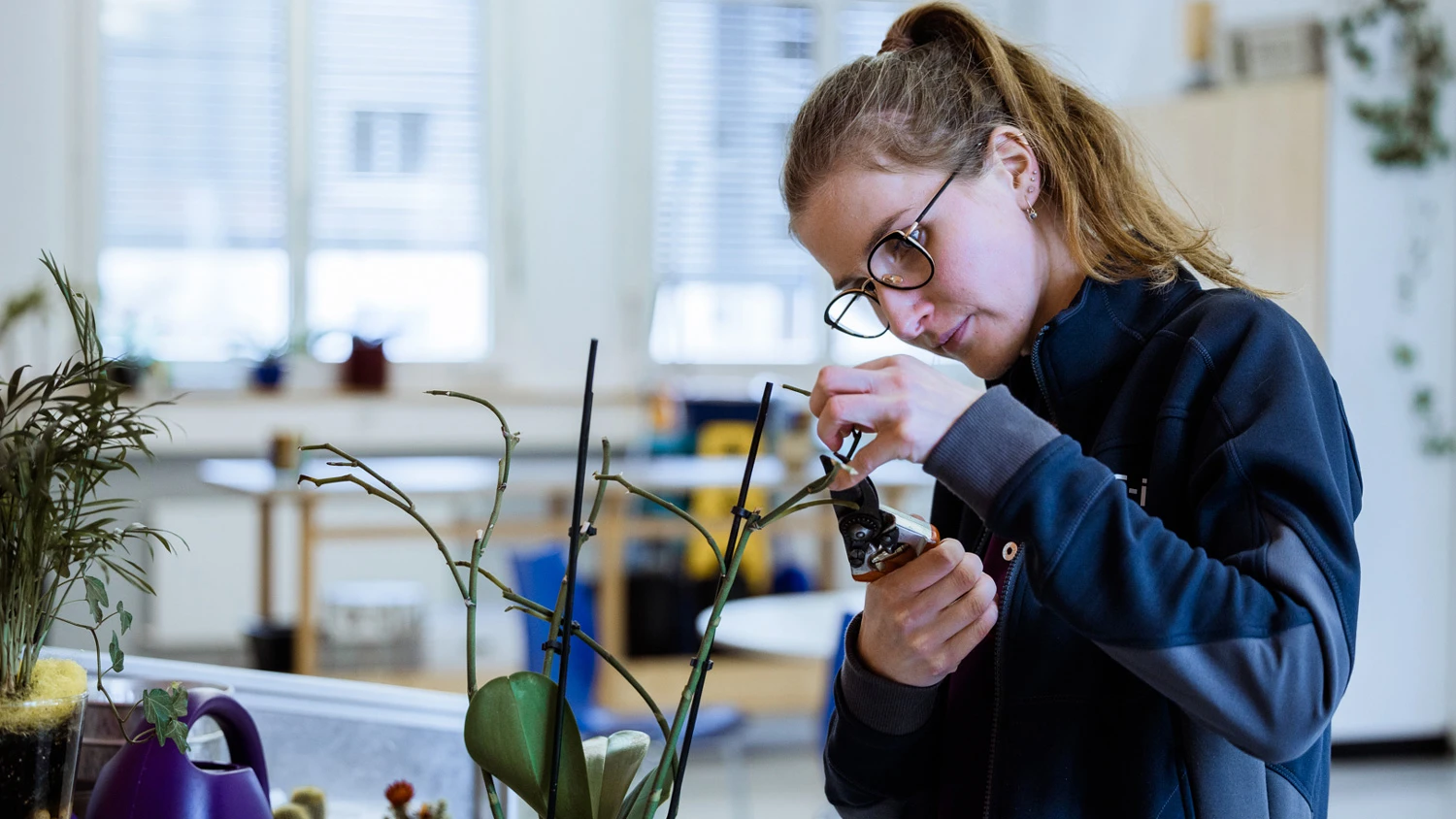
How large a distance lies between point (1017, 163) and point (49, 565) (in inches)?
27.6

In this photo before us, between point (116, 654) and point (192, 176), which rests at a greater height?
point (192, 176)

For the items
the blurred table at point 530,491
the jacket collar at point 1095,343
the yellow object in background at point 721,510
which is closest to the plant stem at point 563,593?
the jacket collar at point 1095,343

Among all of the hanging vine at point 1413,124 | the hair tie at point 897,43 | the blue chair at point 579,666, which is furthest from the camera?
the hanging vine at point 1413,124

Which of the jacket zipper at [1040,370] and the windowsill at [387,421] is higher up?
the jacket zipper at [1040,370]

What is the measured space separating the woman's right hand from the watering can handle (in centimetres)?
42

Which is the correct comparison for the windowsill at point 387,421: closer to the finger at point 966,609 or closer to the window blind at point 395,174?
the window blind at point 395,174

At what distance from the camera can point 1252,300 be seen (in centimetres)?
90

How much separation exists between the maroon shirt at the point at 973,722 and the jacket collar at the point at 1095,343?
0.11m

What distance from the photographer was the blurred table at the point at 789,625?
9.00 feet

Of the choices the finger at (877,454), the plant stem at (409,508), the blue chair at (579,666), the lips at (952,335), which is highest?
the lips at (952,335)

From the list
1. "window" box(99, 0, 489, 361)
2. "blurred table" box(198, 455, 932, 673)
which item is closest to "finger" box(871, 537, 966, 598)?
"blurred table" box(198, 455, 932, 673)

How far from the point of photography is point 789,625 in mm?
2965

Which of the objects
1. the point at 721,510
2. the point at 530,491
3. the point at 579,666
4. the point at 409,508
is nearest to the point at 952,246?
the point at 409,508

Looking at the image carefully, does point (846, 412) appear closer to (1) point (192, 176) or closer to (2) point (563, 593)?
(2) point (563, 593)
